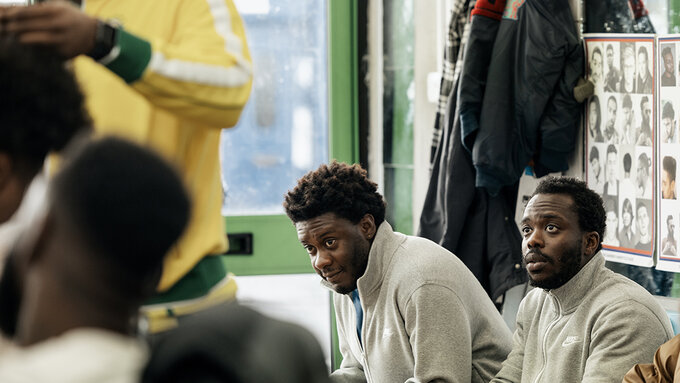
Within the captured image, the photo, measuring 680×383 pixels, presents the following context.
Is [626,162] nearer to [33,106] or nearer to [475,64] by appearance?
[475,64]

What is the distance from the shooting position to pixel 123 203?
2.26ft

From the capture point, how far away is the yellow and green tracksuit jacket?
1188mm

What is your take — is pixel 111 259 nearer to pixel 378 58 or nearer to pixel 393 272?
pixel 393 272

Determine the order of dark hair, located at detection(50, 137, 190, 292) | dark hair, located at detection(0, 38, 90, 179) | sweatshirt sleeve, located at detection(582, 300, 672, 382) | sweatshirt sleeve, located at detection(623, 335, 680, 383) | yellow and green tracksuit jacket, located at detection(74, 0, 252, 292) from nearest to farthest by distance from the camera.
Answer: dark hair, located at detection(50, 137, 190, 292)
dark hair, located at detection(0, 38, 90, 179)
yellow and green tracksuit jacket, located at detection(74, 0, 252, 292)
sweatshirt sleeve, located at detection(623, 335, 680, 383)
sweatshirt sleeve, located at detection(582, 300, 672, 382)

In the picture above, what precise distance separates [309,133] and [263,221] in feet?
1.53

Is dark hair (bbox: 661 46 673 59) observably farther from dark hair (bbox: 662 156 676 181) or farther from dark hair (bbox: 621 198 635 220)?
dark hair (bbox: 621 198 635 220)

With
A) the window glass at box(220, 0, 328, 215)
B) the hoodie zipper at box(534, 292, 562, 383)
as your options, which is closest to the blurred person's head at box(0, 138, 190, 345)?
the hoodie zipper at box(534, 292, 562, 383)

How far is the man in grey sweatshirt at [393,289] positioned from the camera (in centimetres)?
272

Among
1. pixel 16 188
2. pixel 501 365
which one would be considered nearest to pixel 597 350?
pixel 501 365

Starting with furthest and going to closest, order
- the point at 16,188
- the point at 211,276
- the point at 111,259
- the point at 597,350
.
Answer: the point at 597,350 < the point at 211,276 < the point at 16,188 < the point at 111,259

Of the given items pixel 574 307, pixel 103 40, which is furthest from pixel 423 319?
pixel 103 40

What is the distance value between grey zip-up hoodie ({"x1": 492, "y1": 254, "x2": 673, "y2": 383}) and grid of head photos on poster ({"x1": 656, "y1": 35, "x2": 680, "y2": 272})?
15.6 inches

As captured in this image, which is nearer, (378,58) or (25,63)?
(25,63)

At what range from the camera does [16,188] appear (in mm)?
928
